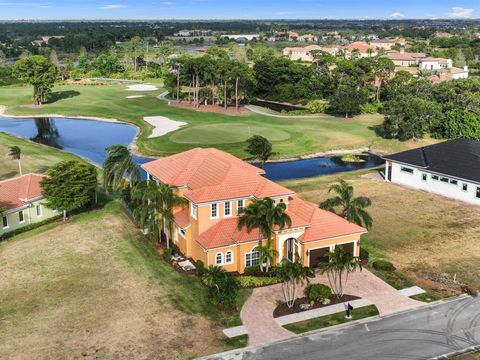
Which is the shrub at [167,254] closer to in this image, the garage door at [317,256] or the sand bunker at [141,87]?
the garage door at [317,256]

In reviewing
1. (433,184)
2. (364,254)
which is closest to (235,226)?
(364,254)

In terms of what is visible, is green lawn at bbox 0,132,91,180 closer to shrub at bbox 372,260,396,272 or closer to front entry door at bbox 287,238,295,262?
front entry door at bbox 287,238,295,262

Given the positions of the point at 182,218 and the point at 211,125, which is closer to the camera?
the point at 182,218

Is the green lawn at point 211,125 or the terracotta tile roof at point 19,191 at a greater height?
the terracotta tile roof at point 19,191

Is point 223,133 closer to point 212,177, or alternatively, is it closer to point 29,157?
point 29,157

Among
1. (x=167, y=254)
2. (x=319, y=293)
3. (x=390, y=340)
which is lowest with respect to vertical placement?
(x=390, y=340)

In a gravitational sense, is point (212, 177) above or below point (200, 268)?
above

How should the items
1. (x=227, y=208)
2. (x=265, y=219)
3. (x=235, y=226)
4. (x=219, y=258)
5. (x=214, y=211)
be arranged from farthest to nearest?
(x=227, y=208), (x=214, y=211), (x=235, y=226), (x=219, y=258), (x=265, y=219)

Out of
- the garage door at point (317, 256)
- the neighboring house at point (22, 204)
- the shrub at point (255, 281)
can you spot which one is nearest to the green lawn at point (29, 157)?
the neighboring house at point (22, 204)

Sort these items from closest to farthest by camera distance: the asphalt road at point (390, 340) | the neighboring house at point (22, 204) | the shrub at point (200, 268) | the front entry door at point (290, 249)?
the asphalt road at point (390, 340) → the shrub at point (200, 268) → the front entry door at point (290, 249) → the neighboring house at point (22, 204)
